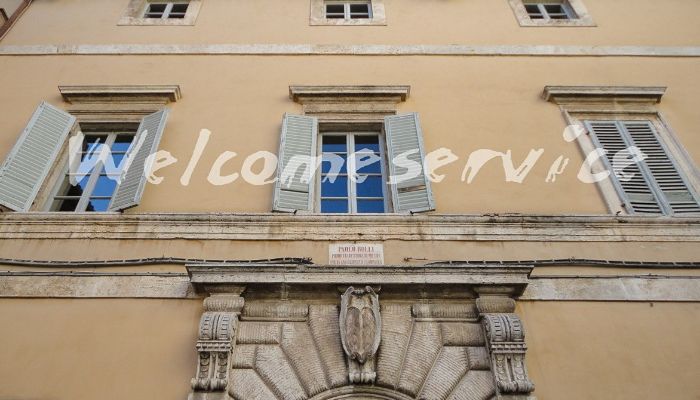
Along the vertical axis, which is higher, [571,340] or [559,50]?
[559,50]

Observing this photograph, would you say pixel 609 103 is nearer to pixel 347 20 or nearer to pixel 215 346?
pixel 347 20

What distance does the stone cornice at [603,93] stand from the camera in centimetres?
670

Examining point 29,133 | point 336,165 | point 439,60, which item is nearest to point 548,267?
point 336,165

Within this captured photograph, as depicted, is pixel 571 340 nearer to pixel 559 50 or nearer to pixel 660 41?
pixel 559 50

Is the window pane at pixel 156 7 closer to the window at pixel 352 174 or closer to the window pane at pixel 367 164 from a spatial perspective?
the window at pixel 352 174

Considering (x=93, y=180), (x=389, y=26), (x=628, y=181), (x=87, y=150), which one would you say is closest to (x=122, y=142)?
(x=87, y=150)

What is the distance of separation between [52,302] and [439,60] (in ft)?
→ 17.2

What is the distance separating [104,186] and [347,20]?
4082mm

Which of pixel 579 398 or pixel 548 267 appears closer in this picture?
pixel 579 398

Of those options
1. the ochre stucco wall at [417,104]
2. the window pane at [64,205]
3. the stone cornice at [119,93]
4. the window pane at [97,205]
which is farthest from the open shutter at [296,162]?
the window pane at [64,205]

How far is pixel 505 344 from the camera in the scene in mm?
4414

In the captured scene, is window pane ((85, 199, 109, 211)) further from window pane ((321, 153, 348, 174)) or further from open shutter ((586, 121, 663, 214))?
open shutter ((586, 121, 663, 214))

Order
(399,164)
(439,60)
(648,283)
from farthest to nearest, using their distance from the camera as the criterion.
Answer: (439,60), (399,164), (648,283)

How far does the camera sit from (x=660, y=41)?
7.68 meters
